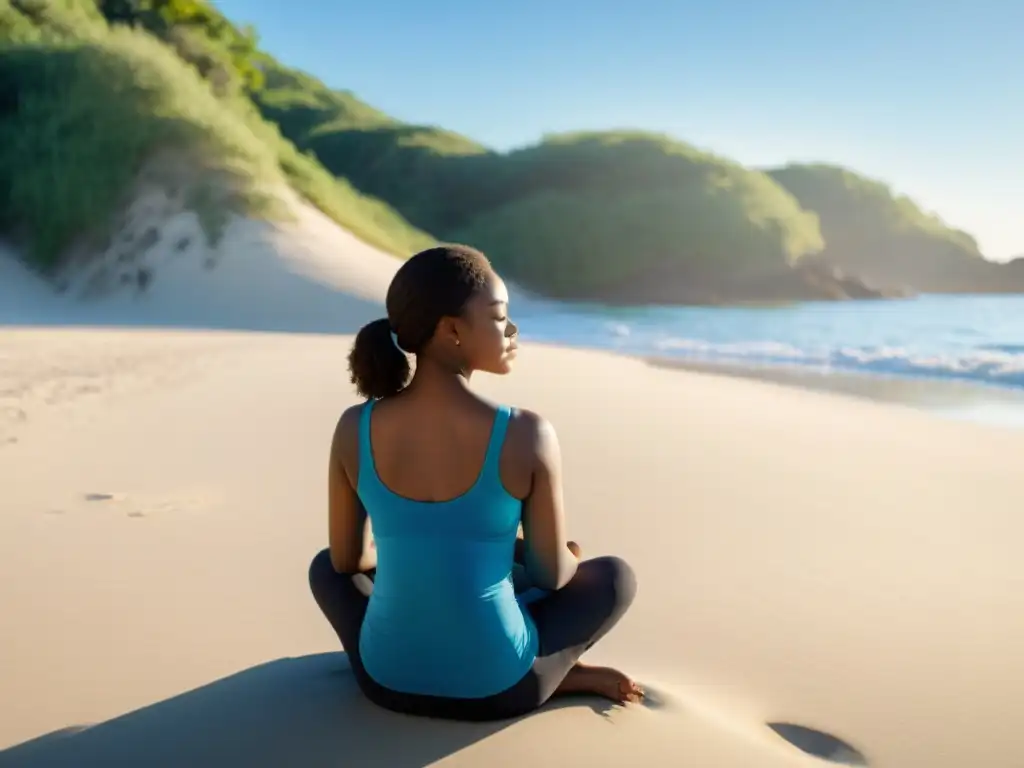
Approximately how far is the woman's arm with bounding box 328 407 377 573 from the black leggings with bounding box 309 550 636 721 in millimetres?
59

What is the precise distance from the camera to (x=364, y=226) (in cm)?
2667

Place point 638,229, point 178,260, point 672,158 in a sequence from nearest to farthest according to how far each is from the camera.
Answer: point 178,260, point 638,229, point 672,158

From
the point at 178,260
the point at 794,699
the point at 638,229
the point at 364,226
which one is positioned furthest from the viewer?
the point at 638,229

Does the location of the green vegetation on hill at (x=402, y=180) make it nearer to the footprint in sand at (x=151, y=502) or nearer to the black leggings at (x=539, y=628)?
the footprint in sand at (x=151, y=502)

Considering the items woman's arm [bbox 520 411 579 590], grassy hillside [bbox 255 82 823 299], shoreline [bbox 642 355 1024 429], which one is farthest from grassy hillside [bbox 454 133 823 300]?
woman's arm [bbox 520 411 579 590]

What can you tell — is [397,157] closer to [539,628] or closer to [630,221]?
[630,221]

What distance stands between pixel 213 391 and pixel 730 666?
5.10m

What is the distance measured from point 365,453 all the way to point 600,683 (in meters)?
0.73

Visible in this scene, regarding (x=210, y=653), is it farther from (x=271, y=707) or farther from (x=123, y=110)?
(x=123, y=110)

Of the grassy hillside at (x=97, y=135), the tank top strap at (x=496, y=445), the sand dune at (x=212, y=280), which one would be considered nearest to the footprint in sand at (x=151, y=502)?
the tank top strap at (x=496, y=445)

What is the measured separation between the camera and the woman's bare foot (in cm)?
200

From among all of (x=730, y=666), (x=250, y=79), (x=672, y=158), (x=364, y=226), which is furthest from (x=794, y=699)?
(x=672, y=158)

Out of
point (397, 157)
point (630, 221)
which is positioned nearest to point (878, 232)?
point (630, 221)

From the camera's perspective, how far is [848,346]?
13.8 metres
